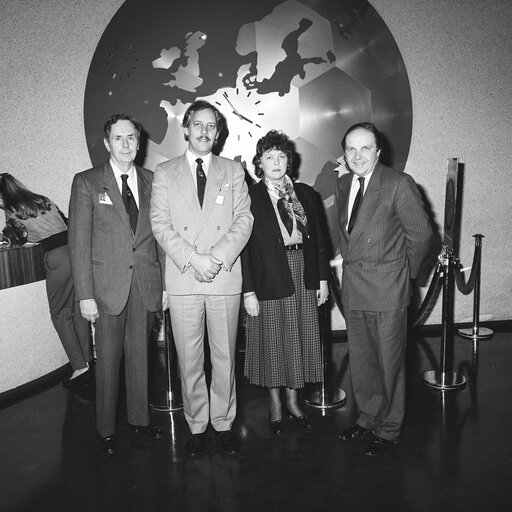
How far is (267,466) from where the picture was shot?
2.62 metres

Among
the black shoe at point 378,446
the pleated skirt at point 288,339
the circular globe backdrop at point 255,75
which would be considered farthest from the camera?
the circular globe backdrop at point 255,75

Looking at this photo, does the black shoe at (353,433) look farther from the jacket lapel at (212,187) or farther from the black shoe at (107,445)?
the jacket lapel at (212,187)

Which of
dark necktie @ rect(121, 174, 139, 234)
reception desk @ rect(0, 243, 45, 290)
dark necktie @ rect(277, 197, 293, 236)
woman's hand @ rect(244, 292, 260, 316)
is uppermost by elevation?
dark necktie @ rect(121, 174, 139, 234)

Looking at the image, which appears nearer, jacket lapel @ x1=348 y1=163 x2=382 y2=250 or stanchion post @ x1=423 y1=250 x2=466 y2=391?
jacket lapel @ x1=348 y1=163 x2=382 y2=250

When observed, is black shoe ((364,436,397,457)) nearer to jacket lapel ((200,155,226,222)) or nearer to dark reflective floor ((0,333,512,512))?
dark reflective floor ((0,333,512,512))

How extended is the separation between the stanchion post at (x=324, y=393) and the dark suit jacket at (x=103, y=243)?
1.16 m

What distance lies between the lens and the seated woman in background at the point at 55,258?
11.8ft

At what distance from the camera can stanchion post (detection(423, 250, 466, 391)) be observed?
3676mm

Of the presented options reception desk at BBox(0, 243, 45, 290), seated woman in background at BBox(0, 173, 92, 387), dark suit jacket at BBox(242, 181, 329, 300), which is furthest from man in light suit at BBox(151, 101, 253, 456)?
seated woman in background at BBox(0, 173, 92, 387)

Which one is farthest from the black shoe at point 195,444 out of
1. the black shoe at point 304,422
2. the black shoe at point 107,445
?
the black shoe at point 304,422

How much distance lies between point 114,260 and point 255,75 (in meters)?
2.37

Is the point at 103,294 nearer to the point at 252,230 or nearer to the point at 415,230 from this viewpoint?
the point at 252,230

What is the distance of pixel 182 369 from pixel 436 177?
10.4 feet

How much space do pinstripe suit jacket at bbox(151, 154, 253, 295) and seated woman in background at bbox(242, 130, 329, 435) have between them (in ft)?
0.50
